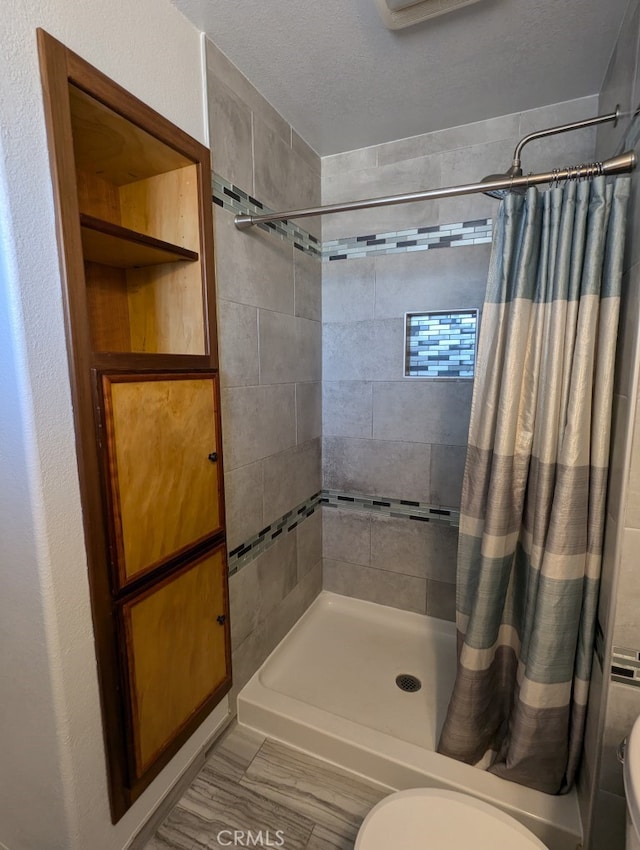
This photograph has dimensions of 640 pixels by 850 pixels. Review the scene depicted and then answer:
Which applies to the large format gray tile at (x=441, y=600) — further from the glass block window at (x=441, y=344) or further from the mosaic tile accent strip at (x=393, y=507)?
the glass block window at (x=441, y=344)

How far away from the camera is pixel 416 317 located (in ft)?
6.25

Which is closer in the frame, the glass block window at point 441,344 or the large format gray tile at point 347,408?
the glass block window at point 441,344

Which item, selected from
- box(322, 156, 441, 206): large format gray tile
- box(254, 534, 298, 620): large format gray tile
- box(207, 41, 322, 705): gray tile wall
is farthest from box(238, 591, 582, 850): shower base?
box(322, 156, 441, 206): large format gray tile

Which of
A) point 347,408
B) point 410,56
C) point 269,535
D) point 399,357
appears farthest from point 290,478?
point 410,56

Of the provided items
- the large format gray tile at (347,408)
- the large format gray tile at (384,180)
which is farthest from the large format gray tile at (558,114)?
the large format gray tile at (347,408)

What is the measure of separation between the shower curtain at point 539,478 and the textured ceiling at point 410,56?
56 cm

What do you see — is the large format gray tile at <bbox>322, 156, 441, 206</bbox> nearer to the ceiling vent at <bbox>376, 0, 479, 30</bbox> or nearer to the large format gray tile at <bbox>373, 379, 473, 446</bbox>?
the ceiling vent at <bbox>376, 0, 479, 30</bbox>

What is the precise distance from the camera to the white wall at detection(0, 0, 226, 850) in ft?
2.59

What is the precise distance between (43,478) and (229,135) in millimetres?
1239

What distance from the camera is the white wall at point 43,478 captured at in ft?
2.59

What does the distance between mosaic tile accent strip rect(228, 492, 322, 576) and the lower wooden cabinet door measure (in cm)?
12

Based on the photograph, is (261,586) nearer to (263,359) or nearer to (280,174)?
(263,359)

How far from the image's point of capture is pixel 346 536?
221 cm

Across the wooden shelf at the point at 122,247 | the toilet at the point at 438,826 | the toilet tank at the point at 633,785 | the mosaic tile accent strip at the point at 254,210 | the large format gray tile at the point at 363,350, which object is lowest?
the toilet at the point at 438,826
